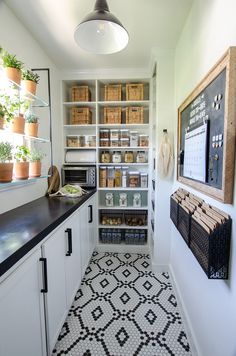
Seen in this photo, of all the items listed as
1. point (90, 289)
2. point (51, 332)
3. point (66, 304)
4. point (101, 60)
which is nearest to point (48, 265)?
point (51, 332)

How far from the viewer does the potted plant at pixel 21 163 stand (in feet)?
4.79

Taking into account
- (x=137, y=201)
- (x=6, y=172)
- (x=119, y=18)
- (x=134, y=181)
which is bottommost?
(x=137, y=201)

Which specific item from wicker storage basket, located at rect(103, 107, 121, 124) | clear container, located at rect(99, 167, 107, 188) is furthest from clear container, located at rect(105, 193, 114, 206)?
wicker storage basket, located at rect(103, 107, 121, 124)

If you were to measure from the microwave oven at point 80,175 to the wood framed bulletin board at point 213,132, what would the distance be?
1.42 meters

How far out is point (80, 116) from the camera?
270 centimetres

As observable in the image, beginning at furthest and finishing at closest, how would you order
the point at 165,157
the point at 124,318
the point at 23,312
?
the point at 165,157
the point at 124,318
the point at 23,312

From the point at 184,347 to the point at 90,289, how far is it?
0.99 m

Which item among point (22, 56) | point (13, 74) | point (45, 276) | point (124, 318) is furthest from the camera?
point (22, 56)

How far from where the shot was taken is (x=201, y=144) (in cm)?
121

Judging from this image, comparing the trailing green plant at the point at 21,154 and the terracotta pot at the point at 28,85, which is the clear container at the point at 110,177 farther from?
the terracotta pot at the point at 28,85

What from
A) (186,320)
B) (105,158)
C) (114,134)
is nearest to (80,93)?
(114,134)

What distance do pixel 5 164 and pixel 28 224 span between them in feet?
1.40

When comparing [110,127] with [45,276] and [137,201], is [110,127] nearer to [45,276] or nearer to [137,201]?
[137,201]

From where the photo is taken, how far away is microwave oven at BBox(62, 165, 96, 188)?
2670 mm
